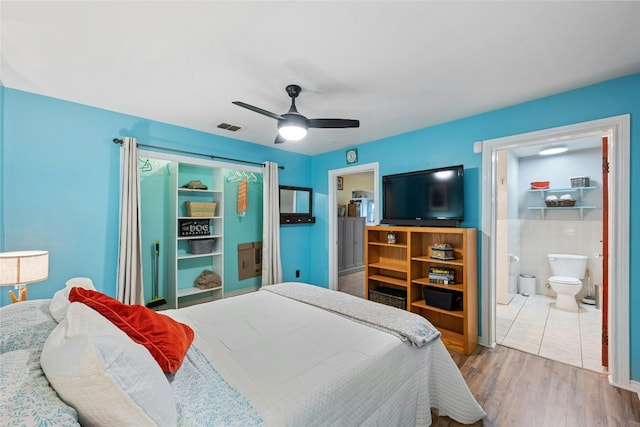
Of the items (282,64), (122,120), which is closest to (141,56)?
(282,64)

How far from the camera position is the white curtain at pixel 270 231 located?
13.0 ft

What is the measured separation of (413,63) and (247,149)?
102 inches

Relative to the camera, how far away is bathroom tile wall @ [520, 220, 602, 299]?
4079 millimetres

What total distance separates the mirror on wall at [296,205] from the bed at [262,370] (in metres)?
2.24

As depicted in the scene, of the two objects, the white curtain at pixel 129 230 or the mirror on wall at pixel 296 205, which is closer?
the white curtain at pixel 129 230

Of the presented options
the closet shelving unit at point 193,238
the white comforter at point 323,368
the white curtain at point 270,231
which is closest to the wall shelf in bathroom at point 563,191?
the white comforter at point 323,368

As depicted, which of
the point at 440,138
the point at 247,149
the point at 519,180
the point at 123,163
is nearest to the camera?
the point at 123,163

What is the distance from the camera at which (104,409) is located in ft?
2.44

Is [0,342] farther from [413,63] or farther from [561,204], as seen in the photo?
[561,204]

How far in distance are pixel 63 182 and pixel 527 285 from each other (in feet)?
20.5

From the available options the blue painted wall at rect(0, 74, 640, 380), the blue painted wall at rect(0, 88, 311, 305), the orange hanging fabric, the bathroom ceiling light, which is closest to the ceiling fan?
the blue painted wall at rect(0, 74, 640, 380)

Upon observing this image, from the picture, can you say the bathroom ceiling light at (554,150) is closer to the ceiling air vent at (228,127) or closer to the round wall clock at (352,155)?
the round wall clock at (352,155)

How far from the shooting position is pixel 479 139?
2924 mm

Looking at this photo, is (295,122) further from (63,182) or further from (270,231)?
(63,182)
